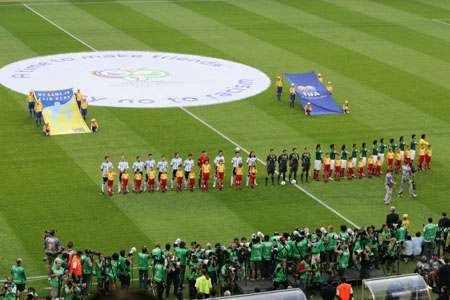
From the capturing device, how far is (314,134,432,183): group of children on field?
95.4 ft

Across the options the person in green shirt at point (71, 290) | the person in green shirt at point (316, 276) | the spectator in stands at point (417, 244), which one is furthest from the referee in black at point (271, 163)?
the person in green shirt at point (71, 290)

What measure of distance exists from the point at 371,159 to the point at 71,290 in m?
13.8

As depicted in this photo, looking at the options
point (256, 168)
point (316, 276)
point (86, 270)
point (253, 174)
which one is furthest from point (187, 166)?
point (316, 276)

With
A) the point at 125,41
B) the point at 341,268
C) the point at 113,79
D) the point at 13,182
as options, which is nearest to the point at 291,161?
the point at 341,268

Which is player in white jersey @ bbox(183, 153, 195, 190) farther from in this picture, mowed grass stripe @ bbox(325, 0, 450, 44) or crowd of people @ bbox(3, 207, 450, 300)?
mowed grass stripe @ bbox(325, 0, 450, 44)

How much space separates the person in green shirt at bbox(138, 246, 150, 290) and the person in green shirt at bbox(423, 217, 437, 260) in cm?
764

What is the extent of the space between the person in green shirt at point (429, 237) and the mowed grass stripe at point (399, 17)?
98.2 feet

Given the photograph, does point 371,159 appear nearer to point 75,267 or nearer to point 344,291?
point 344,291

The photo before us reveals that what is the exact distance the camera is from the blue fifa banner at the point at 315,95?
37.0 metres

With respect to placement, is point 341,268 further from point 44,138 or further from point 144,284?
point 44,138

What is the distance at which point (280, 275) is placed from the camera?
20.4 metres

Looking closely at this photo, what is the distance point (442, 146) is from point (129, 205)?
1361cm

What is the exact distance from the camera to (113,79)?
134ft

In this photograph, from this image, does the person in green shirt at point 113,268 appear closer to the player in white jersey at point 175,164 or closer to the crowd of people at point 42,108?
the player in white jersey at point 175,164
